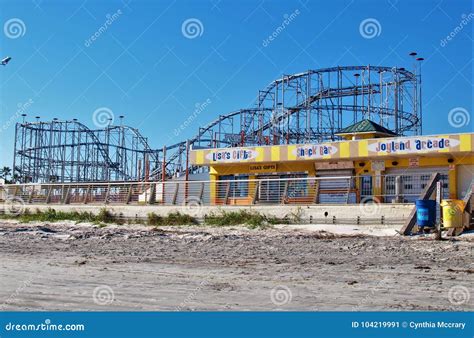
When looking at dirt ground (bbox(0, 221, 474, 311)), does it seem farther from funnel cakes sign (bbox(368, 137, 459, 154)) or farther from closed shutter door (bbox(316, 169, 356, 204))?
funnel cakes sign (bbox(368, 137, 459, 154))

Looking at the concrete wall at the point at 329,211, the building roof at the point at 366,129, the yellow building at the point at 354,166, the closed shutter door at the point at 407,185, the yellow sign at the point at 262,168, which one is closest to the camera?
the concrete wall at the point at 329,211

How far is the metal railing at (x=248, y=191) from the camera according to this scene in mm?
18812

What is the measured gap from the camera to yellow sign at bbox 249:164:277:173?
28.7 meters

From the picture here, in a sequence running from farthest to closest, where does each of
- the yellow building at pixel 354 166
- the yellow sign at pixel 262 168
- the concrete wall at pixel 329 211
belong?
the yellow sign at pixel 262 168 < the yellow building at pixel 354 166 < the concrete wall at pixel 329 211

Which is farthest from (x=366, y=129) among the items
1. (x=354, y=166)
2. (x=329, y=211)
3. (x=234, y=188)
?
(x=329, y=211)

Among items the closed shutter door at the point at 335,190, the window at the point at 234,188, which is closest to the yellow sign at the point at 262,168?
the window at the point at 234,188

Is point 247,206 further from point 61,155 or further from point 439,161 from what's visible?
point 61,155

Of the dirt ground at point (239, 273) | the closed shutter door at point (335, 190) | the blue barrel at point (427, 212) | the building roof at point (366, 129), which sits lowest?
the dirt ground at point (239, 273)

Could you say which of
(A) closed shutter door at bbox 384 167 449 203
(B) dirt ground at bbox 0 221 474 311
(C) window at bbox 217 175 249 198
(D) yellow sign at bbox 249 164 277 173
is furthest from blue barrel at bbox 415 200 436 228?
(D) yellow sign at bbox 249 164 277 173

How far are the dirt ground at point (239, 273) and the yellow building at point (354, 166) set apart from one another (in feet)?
15.5

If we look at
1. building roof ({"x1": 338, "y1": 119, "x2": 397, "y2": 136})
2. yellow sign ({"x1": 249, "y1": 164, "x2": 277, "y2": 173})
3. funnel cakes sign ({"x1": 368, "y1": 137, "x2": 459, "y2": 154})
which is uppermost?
building roof ({"x1": 338, "y1": 119, "x2": 397, "y2": 136})

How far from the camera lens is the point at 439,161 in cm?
2422

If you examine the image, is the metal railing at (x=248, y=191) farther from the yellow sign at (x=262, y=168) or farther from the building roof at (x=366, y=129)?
the yellow sign at (x=262, y=168)

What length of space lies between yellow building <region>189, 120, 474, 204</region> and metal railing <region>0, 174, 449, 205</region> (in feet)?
0.12
